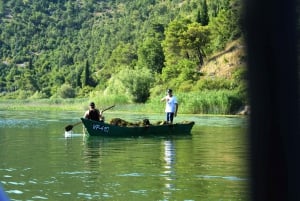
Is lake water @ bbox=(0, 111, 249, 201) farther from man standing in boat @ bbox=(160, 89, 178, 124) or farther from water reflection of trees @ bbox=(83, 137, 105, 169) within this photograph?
man standing in boat @ bbox=(160, 89, 178, 124)

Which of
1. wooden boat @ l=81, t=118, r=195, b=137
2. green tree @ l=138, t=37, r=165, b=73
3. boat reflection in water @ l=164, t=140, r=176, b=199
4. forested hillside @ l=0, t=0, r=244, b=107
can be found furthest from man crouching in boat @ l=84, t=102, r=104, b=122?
green tree @ l=138, t=37, r=165, b=73

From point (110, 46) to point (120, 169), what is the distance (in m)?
113

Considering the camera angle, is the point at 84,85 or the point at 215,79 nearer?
the point at 215,79

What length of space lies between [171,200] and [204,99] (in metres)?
32.4

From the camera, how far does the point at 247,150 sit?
89cm

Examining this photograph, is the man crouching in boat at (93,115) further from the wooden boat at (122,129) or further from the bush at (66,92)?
the bush at (66,92)

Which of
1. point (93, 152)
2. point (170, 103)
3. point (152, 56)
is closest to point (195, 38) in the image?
point (152, 56)

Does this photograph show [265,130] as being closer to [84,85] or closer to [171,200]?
[171,200]

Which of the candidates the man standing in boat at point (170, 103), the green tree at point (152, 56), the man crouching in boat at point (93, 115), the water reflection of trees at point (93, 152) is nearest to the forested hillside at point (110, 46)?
the green tree at point (152, 56)

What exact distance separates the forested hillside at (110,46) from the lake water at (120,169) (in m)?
17.5

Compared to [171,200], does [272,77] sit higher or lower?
higher

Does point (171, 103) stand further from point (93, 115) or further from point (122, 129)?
point (93, 115)

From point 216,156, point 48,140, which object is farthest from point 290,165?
point 48,140

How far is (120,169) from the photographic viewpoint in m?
12.0
